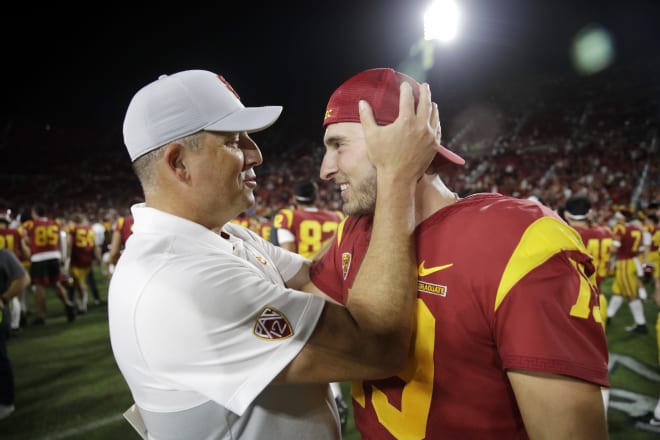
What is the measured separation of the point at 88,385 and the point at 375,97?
5.48 meters

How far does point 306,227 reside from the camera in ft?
19.7

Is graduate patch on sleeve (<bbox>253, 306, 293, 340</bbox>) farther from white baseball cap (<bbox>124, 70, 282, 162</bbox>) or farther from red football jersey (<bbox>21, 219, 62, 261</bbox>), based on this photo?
red football jersey (<bbox>21, 219, 62, 261</bbox>)

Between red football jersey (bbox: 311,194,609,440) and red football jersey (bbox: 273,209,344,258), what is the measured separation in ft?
14.4

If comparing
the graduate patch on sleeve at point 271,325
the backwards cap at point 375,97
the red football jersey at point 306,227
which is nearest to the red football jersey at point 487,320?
the backwards cap at point 375,97

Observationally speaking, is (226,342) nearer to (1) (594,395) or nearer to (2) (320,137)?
(1) (594,395)

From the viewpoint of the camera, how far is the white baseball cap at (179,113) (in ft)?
4.77

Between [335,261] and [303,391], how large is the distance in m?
0.69

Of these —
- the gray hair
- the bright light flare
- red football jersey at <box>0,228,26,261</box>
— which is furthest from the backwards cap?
red football jersey at <box>0,228,26,261</box>

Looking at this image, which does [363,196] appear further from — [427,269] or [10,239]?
[10,239]

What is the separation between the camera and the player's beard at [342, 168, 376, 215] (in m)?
→ 1.64

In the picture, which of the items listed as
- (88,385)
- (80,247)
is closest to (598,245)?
(88,385)

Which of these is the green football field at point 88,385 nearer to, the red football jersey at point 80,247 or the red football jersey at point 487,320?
the red football jersey at point 80,247

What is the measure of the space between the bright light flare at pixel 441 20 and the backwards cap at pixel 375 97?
87 centimetres

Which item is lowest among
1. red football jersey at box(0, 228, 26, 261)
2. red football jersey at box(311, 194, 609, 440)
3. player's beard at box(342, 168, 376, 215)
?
red football jersey at box(0, 228, 26, 261)
